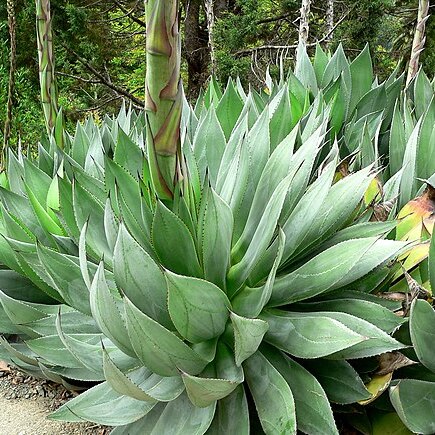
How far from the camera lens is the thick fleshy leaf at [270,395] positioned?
1430 millimetres

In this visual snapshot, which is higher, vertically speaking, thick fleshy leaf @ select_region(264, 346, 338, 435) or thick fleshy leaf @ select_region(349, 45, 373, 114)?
thick fleshy leaf @ select_region(349, 45, 373, 114)

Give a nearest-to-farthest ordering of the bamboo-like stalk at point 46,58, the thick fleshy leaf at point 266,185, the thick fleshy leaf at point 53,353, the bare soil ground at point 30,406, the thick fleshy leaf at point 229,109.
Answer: the thick fleshy leaf at point 53,353 < the thick fleshy leaf at point 266,185 < the bare soil ground at point 30,406 < the thick fleshy leaf at point 229,109 < the bamboo-like stalk at point 46,58

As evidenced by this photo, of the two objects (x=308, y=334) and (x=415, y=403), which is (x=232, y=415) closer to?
(x=308, y=334)

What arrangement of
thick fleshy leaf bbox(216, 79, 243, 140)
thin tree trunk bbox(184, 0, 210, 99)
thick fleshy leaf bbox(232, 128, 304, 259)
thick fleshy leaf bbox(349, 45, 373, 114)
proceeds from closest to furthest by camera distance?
thick fleshy leaf bbox(232, 128, 304, 259) → thick fleshy leaf bbox(216, 79, 243, 140) → thick fleshy leaf bbox(349, 45, 373, 114) → thin tree trunk bbox(184, 0, 210, 99)

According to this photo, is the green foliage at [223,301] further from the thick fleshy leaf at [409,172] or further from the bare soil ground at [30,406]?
the bare soil ground at [30,406]

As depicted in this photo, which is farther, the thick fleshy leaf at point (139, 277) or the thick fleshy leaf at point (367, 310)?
the thick fleshy leaf at point (367, 310)

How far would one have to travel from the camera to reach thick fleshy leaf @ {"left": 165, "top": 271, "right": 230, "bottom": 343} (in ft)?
4.55

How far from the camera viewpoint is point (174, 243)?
1592 mm

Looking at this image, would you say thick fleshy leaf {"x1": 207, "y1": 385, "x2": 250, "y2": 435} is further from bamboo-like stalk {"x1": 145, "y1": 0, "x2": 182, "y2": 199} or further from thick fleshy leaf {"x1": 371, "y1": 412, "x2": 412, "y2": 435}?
bamboo-like stalk {"x1": 145, "y1": 0, "x2": 182, "y2": 199}

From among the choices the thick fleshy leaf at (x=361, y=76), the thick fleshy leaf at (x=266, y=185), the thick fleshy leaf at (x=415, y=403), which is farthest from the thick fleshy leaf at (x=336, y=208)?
the thick fleshy leaf at (x=361, y=76)

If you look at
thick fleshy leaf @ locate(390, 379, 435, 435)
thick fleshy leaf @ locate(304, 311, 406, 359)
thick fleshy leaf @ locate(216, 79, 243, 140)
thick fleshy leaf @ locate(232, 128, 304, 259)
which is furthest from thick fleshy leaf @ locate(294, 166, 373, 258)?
thick fleshy leaf @ locate(216, 79, 243, 140)

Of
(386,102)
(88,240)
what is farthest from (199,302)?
(386,102)

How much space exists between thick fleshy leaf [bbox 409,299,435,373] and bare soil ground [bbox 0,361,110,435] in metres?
1.03

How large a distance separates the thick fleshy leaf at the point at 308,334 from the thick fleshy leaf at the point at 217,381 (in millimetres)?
134
